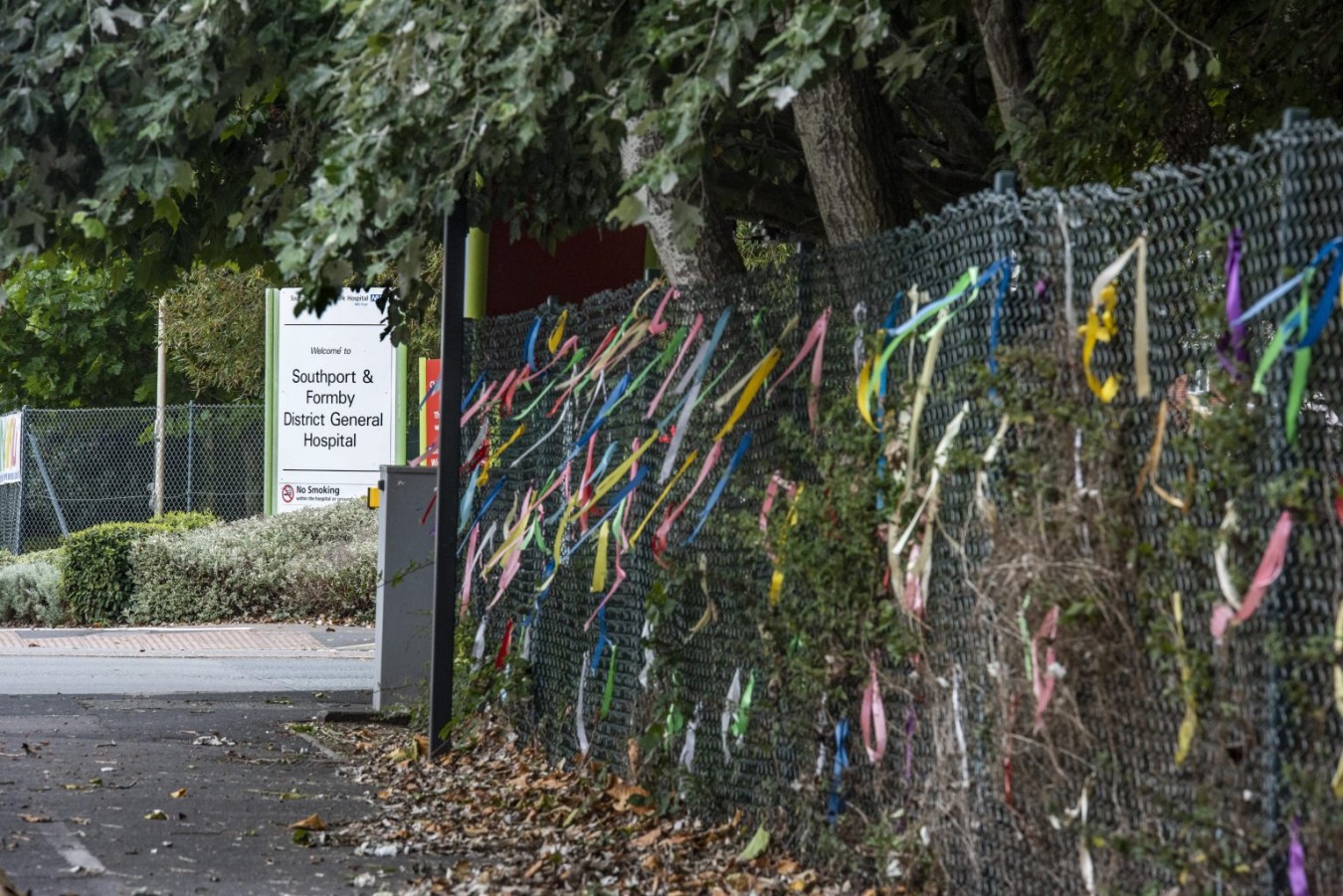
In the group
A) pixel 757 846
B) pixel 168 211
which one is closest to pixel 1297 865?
pixel 757 846

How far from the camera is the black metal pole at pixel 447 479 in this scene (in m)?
8.83

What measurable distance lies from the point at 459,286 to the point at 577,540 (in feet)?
4.75

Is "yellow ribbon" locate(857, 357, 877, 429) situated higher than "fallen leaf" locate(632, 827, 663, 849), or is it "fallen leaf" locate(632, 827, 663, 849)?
"yellow ribbon" locate(857, 357, 877, 429)

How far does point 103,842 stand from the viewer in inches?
281

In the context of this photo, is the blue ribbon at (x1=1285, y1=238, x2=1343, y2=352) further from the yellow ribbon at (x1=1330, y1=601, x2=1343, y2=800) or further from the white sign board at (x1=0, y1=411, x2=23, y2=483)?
the white sign board at (x1=0, y1=411, x2=23, y2=483)

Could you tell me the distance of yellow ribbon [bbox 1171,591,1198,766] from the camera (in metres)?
4.22

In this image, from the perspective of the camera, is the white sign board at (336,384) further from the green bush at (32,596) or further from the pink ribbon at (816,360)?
the pink ribbon at (816,360)

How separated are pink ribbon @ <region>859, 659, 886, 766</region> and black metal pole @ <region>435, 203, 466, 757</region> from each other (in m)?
3.63

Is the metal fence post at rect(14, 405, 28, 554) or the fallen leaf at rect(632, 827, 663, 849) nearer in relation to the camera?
the fallen leaf at rect(632, 827, 663, 849)

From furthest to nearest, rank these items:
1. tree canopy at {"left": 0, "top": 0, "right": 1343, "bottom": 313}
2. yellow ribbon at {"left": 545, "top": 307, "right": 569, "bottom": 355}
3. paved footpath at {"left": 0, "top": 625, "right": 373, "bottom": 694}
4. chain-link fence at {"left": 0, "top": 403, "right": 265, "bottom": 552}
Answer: chain-link fence at {"left": 0, "top": 403, "right": 265, "bottom": 552} → paved footpath at {"left": 0, "top": 625, "right": 373, "bottom": 694} → yellow ribbon at {"left": 545, "top": 307, "right": 569, "bottom": 355} → tree canopy at {"left": 0, "top": 0, "right": 1343, "bottom": 313}

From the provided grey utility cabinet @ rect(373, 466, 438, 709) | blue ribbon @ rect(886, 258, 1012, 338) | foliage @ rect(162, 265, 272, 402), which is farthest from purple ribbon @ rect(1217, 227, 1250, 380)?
foliage @ rect(162, 265, 272, 402)

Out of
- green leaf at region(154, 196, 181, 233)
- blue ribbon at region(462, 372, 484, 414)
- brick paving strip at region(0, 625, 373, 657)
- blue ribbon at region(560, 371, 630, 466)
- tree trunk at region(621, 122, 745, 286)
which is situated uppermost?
green leaf at region(154, 196, 181, 233)

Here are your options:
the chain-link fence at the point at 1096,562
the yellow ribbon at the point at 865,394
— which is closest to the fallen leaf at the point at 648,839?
the chain-link fence at the point at 1096,562

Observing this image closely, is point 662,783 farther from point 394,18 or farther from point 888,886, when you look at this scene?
point 394,18
